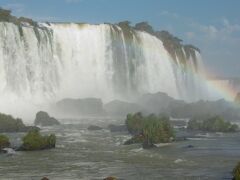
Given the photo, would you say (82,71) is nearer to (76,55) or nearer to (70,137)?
A: (76,55)

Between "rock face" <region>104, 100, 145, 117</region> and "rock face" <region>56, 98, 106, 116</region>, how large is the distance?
125 centimetres

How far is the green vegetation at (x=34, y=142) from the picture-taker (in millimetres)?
28469

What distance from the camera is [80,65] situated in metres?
67.4

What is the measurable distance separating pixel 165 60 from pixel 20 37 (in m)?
28.1

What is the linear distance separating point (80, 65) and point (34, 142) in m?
39.2

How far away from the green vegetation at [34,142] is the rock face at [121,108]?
95.7ft

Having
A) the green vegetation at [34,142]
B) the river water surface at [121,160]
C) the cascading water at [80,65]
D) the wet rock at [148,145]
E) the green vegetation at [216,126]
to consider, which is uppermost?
the cascading water at [80,65]

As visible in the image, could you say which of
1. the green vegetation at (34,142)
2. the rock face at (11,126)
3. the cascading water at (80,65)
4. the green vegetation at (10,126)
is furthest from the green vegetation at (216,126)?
the cascading water at (80,65)

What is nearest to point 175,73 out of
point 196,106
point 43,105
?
point 196,106

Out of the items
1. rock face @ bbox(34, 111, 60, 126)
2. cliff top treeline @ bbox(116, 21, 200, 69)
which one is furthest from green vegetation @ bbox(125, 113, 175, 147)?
cliff top treeline @ bbox(116, 21, 200, 69)

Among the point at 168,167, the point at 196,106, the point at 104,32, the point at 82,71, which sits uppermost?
the point at 104,32

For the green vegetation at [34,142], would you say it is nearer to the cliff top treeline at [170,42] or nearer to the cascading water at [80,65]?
the cascading water at [80,65]

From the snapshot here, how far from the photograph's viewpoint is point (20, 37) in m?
57.3

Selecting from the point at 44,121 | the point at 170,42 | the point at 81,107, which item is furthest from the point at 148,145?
the point at 170,42
